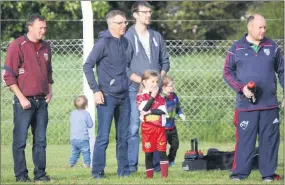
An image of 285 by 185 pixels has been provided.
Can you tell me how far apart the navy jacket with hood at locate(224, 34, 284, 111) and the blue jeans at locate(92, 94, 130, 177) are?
52.5 inches

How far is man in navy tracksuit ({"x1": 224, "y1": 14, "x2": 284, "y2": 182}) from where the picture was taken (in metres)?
11.1

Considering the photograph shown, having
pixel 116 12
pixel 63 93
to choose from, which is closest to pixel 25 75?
pixel 116 12

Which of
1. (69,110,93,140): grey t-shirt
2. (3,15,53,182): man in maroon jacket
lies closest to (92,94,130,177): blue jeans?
(3,15,53,182): man in maroon jacket

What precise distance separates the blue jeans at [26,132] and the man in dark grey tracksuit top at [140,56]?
1.64m

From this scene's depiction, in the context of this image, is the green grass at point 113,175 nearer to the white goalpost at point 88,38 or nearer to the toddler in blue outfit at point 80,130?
the toddler in blue outfit at point 80,130

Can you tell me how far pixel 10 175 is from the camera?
12.4 m

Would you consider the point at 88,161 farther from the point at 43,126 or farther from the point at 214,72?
the point at 214,72

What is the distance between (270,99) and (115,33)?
2005 millimetres

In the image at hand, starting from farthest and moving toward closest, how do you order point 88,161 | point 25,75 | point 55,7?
point 55,7 < point 88,161 < point 25,75

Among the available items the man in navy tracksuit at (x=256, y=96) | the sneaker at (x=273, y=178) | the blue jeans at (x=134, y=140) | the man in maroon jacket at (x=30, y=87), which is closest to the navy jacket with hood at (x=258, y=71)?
the man in navy tracksuit at (x=256, y=96)

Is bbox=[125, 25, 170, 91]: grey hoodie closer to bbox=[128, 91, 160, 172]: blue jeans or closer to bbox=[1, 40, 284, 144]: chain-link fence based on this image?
bbox=[128, 91, 160, 172]: blue jeans

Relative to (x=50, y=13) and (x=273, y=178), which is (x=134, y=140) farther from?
(x=50, y=13)

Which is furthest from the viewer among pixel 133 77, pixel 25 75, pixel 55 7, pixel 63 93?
pixel 55 7

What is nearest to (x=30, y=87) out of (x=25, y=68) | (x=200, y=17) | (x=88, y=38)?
(x=25, y=68)
